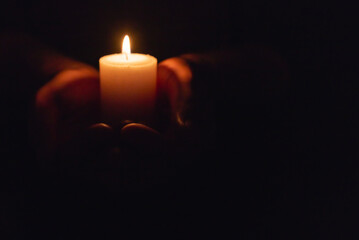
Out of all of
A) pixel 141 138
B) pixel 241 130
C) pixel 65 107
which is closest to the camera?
pixel 141 138

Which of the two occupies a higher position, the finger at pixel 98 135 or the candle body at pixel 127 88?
the candle body at pixel 127 88

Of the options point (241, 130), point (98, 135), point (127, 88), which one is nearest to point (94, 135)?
point (98, 135)

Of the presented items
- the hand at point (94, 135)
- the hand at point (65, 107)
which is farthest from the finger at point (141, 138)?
the hand at point (65, 107)

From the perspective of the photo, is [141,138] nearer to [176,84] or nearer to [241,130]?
[176,84]

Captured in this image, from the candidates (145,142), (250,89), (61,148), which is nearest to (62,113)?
(61,148)

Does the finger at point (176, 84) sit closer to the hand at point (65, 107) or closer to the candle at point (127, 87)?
the candle at point (127, 87)

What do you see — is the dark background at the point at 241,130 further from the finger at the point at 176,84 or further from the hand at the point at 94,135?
the finger at the point at 176,84

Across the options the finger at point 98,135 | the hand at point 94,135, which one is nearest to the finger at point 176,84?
the hand at point 94,135
